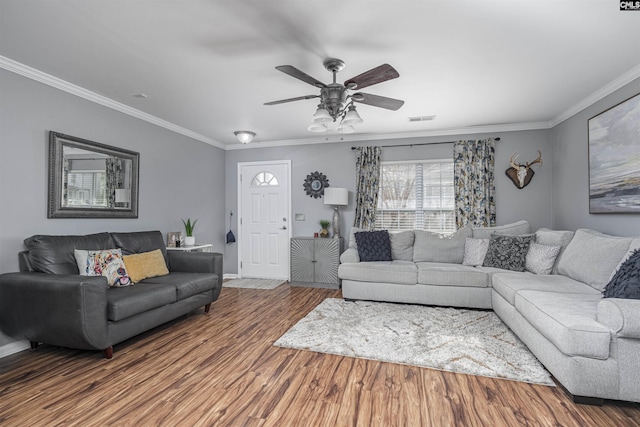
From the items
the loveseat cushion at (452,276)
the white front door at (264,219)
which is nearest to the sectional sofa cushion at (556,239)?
the loveseat cushion at (452,276)

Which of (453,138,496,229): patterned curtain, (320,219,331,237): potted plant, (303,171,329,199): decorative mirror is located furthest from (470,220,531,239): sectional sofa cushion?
(303,171,329,199): decorative mirror

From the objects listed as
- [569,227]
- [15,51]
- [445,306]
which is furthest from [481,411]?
[15,51]

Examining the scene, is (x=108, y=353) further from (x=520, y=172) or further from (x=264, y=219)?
(x=520, y=172)

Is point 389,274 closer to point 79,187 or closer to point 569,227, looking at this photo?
point 569,227

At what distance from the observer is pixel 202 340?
10.0 ft

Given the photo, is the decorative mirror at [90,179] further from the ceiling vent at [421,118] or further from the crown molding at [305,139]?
the ceiling vent at [421,118]

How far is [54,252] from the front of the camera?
2.90 m

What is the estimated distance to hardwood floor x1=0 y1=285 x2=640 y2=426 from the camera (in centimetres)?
188

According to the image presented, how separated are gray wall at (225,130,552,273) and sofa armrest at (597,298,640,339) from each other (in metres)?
3.16

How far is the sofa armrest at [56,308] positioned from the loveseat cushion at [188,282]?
0.82m

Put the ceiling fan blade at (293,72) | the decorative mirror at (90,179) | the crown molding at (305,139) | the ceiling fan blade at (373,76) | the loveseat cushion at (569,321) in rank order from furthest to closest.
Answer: the decorative mirror at (90,179), the crown molding at (305,139), the ceiling fan blade at (373,76), the ceiling fan blade at (293,72), the loveseat cushion at (569,321)

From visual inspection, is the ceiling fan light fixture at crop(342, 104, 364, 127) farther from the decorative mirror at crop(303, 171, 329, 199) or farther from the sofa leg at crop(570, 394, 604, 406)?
the decorative mirror at crop(303, 171, 329, 199)

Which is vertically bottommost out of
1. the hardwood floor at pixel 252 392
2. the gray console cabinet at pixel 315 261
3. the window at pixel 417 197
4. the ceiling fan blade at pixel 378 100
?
the hardwood floor at pixel 252 392

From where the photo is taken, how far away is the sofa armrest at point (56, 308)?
7.97 feet
